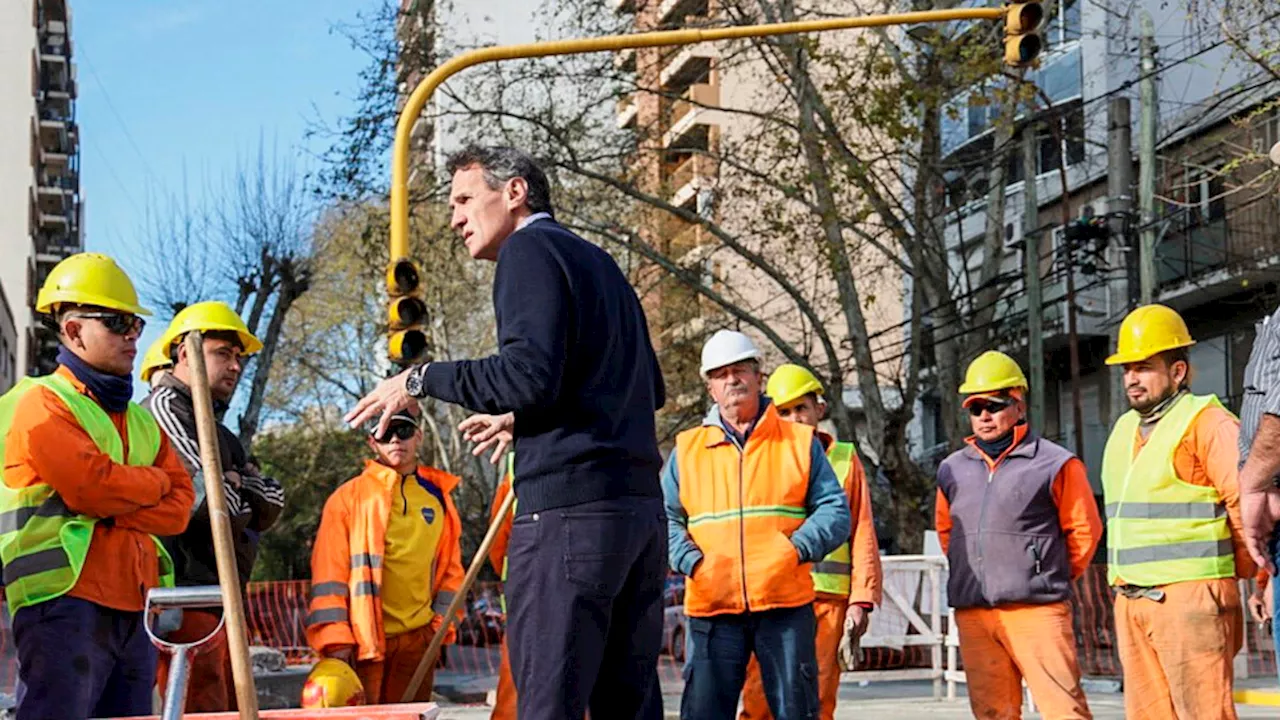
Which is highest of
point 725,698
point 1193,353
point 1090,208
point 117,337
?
point 1090,208

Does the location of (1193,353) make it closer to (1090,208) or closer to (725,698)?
(1090,208)

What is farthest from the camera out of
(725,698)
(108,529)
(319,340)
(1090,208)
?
(319,340)

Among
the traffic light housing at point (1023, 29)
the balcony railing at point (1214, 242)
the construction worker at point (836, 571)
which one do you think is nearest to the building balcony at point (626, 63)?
the balcony railing at point (1214, 242)

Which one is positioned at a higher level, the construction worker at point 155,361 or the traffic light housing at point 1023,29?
the traffic light housing at point 1023,29

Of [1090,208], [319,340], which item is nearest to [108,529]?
[1090,208]

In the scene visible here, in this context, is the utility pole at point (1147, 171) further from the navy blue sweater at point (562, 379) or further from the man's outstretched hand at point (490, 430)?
the navy blue sweater at point (562, 379)

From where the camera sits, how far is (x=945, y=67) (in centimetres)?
2528

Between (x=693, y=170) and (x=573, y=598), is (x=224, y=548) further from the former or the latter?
(x=693, y=170)

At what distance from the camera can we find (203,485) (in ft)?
23.5

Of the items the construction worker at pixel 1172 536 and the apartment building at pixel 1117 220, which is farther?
the apartment building at pixel 1117 220

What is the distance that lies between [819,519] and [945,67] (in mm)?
18538

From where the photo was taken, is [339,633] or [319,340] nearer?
[339,633]

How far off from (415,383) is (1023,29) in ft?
34.0

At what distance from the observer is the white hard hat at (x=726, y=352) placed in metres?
8.02
